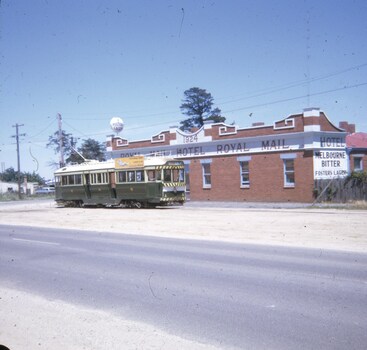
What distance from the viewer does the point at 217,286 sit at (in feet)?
24.5

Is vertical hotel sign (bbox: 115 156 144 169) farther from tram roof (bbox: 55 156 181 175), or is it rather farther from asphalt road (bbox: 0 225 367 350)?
asphalt road (bbox: 0 225 367 350)

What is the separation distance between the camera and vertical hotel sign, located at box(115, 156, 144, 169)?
91.9ft

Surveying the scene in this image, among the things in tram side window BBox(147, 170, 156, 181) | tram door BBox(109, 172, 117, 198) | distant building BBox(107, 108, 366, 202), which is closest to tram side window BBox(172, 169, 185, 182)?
tram side window BBox(147, 170, 156, 181)

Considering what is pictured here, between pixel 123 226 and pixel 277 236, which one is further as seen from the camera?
pixel 123 226

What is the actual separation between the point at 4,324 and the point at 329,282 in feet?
17.1

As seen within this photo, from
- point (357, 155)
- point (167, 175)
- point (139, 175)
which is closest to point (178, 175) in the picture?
point (167, 175)

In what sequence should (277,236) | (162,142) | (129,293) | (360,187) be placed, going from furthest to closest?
1. (162,142)
2. (360,187)
3. (277,236)
4. (129,293)

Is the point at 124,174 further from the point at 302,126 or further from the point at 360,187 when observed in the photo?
the point at 360,187

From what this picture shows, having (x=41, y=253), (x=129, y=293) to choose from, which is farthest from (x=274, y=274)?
(x=41, y=253)

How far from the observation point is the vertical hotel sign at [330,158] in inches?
1062

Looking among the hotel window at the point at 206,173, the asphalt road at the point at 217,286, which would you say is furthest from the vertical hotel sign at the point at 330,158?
the asphalt road at the point at 217,286

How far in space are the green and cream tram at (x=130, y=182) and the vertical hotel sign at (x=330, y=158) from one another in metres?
8.56

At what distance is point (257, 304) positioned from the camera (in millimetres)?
6324

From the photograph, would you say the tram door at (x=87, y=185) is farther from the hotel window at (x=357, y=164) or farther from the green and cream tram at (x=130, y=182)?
the hotel window at (x=357, y=164)
